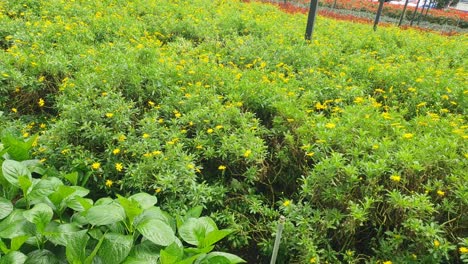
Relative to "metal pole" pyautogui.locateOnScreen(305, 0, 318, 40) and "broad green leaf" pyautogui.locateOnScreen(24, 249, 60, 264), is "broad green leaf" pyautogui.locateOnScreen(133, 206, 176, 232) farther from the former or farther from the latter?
"metal pole" pyautogui.locateOnScreen(305, 0, 318, 40)

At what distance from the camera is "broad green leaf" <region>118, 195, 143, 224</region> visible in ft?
6.69

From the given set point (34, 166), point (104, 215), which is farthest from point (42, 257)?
point (34, 166)

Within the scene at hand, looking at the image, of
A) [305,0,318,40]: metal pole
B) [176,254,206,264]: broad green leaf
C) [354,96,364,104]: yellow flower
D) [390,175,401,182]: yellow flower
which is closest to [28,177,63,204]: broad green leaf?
[176,254,206,264]: broad green leaf

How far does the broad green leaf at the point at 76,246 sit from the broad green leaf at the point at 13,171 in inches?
25.1

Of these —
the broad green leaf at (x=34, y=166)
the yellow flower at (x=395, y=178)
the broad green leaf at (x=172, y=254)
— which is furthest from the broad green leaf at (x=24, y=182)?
the yellow flower at (x=395, y=178)

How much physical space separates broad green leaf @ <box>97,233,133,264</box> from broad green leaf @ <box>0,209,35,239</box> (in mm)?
463

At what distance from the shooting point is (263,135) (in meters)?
3.24

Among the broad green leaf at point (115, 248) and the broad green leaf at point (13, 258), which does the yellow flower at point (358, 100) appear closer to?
the broad green leaf at point (115, 248)

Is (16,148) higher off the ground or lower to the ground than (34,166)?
higher

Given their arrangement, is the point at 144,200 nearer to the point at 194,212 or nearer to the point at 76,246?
the point at 194,212

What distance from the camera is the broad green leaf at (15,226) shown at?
204 centimetres

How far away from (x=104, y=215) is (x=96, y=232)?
13 cm

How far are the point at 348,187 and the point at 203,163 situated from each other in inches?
44.8

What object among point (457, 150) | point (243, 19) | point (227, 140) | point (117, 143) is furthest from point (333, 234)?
point (243, 19)
